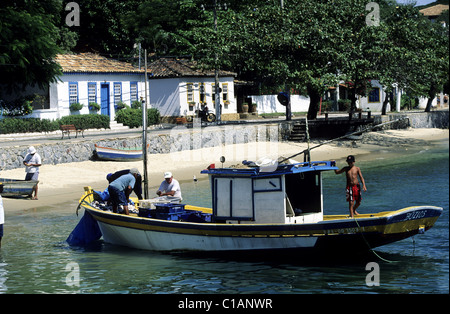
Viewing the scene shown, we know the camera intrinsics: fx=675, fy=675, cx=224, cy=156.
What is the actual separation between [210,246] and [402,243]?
5.86 meters

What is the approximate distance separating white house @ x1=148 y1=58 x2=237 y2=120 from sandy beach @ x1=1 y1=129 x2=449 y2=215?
10.5m

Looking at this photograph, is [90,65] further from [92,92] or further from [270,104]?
[270,104]

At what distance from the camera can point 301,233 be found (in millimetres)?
16516

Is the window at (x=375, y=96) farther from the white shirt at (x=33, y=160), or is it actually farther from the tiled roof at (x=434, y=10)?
the white shirt at (x=33, y=160)

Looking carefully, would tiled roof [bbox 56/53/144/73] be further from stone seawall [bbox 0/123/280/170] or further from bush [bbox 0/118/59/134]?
stone seawall [bbox 0/123/280/170]

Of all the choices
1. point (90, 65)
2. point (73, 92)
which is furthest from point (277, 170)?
point (90, 65)

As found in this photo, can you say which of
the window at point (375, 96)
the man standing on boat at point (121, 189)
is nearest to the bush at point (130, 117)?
the man standing on boat at point (121, 189)

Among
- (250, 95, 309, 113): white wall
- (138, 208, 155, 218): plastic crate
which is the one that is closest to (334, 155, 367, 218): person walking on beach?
(138, 208, 155, 218): plastic crate

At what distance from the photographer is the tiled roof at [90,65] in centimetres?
4531

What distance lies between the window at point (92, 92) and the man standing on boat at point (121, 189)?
27584mm

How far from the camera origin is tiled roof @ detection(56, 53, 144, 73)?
149 feet

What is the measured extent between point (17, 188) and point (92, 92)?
2107 centimetres

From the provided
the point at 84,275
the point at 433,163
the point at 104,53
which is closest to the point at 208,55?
the point at 433,163

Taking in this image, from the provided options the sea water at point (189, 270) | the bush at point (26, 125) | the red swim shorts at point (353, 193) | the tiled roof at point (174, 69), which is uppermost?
the tiled roof at point (174, 69)
